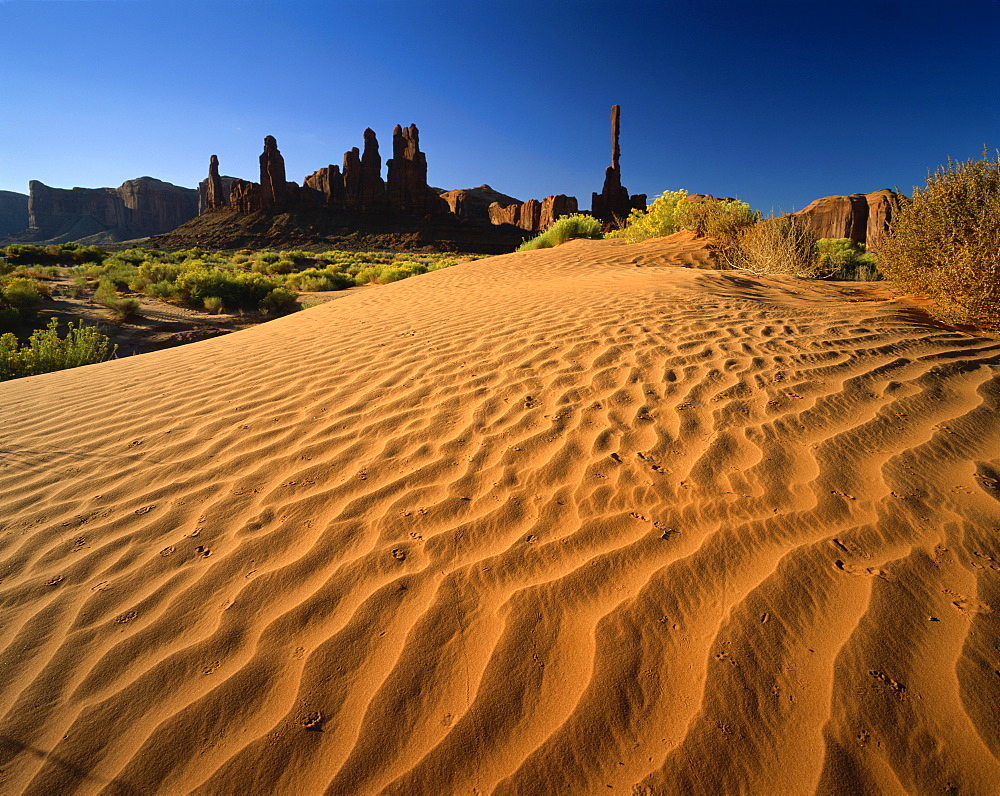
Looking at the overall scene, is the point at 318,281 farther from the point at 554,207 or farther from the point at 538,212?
the point at 538,212

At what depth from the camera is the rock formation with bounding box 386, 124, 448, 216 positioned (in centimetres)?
6681

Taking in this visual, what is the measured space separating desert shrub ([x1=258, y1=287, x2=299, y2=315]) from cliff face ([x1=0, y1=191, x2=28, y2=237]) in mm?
136028

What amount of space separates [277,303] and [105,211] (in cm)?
12098

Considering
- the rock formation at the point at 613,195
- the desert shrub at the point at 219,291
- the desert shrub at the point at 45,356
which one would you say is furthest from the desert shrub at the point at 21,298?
the rock formation at the point at 613,195

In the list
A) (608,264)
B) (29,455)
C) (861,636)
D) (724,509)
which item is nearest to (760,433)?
(724,509)

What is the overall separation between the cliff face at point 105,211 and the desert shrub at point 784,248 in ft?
388

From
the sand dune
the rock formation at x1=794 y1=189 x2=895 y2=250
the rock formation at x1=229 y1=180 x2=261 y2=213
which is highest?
the rock formation at x1=229 y1=180 x2=261 y2=213

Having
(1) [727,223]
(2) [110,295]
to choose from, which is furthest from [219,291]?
(1) [727,223]

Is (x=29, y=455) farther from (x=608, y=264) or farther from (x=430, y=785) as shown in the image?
(x=608, y=264)

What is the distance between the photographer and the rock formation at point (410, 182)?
219 feet

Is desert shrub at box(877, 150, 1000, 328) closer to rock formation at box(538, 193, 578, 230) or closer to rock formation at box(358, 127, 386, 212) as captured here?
rock formation at box(538, 193, 578, 230)

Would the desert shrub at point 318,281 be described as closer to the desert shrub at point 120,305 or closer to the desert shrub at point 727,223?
the desert shrub at point 120,305

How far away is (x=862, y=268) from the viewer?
369 inches

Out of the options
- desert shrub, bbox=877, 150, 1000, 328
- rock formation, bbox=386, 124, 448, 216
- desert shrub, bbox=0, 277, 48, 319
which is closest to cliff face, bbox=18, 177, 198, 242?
rock formation, bbox=386, 124, 448, 216
